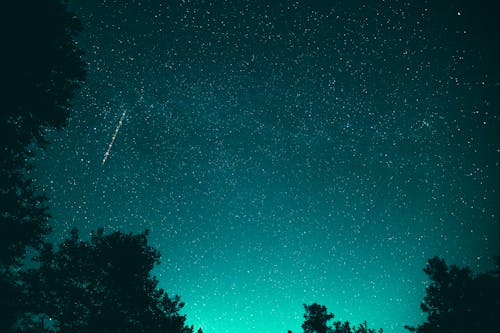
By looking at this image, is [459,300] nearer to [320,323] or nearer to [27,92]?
[320,323]

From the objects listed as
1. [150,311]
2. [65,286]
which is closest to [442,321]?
[150,311]

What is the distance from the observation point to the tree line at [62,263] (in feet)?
17.2

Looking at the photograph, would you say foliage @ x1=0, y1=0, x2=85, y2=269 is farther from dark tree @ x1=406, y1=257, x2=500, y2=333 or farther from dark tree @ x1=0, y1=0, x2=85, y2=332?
dark tree @ x1=406, y1=257, x2=500, y2=333

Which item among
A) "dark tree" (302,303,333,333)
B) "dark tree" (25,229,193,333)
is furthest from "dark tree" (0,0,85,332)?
"dark tree" (302,303,333,333)

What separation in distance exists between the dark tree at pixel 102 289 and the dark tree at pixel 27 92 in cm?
317

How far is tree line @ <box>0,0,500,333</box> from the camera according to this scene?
17.2 ft

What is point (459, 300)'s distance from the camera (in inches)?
517

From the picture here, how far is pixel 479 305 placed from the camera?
39.9ft

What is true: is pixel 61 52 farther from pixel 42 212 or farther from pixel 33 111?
pixel 42 212

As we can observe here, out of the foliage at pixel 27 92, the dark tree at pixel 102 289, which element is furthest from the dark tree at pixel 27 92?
the dark tree at pixel 102 289

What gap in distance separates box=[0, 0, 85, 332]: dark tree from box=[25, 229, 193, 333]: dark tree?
317cm

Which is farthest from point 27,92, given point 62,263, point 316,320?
point 316,320

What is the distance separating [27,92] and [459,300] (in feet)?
65.4

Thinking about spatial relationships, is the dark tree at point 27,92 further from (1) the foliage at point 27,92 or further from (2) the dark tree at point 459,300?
(2) the dark tree at point 459,300
